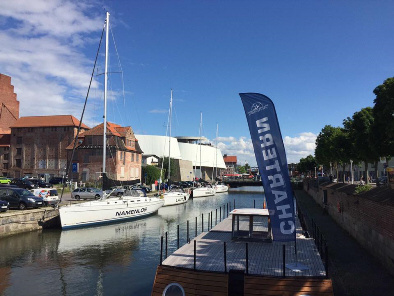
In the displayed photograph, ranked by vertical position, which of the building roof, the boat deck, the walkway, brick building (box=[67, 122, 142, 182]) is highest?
the building roof

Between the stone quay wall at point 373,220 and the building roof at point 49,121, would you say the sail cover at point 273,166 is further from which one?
the building roof at point 49,121

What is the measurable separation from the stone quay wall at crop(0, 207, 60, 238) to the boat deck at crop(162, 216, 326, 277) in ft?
56.2

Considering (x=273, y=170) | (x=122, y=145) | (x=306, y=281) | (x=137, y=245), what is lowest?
(x=137, y=245)

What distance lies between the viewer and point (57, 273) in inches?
649

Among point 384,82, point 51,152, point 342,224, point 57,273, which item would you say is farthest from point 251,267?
point 51,152

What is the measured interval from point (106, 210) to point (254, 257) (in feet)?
71.6

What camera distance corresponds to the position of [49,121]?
81.8 m

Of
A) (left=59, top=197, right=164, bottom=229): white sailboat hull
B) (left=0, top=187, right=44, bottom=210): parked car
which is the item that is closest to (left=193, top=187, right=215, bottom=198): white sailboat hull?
(left=59, top=197, right=164, bottom=229): white sailboat hull

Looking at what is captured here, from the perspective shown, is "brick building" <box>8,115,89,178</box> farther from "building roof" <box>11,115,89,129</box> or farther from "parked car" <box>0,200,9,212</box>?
"parked car" <box>0,200,9,212</box>

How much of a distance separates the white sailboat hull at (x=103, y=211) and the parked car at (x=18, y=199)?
124 inches

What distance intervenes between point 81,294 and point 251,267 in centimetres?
782

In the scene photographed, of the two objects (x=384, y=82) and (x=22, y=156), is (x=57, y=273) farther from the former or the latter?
(x=22, y=156)

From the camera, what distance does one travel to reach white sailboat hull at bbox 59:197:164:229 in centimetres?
2795

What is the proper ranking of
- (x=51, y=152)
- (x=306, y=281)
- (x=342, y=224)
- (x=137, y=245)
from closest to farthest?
(x=306, y=281), (x=137, y=245), (x=342, y=224), (x=51, y=152)
